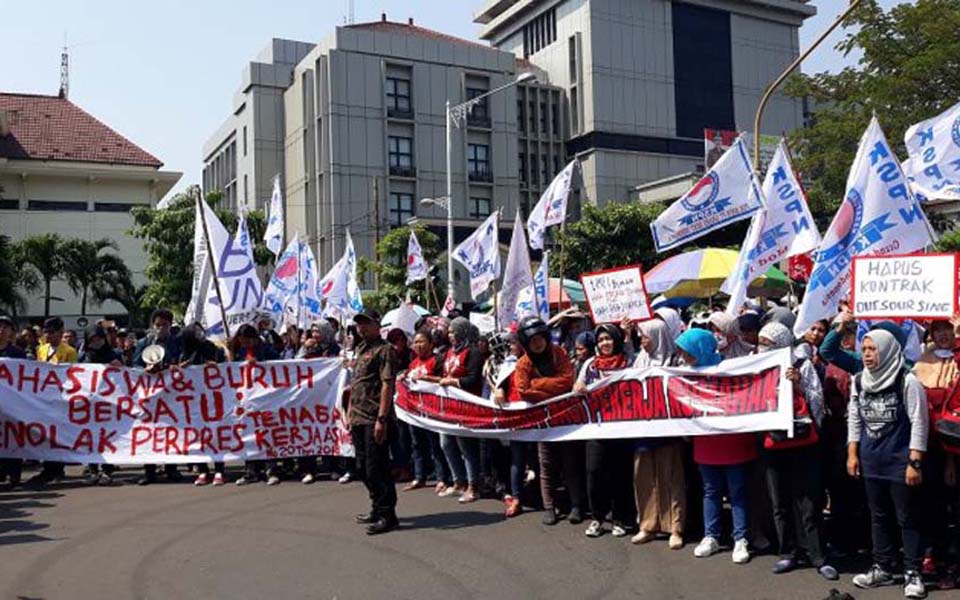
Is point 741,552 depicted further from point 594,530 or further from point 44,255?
point 44,255

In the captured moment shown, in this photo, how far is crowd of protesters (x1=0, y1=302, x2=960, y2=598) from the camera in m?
5.60

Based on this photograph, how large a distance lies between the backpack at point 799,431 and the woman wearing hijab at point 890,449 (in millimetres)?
337

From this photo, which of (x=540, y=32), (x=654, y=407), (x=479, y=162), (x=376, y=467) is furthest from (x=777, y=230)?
(x=540, y=32)

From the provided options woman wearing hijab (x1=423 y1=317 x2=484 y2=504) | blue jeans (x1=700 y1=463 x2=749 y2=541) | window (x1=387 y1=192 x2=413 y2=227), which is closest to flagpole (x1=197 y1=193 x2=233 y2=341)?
woman wearing hijab (x1=423 y1=317 x2=484 y2=504)

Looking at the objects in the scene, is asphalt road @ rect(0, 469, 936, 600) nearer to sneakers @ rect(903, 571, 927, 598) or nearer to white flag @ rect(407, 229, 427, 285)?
sneakers @ rect(903, 571, 927, 598)

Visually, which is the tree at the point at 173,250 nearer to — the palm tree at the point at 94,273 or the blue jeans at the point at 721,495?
the palm tree at the point at 94,273

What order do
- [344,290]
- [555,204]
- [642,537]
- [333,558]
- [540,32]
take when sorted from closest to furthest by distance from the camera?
[333,558] < [642,537] < [555,204] < [344,290] < [540,32]

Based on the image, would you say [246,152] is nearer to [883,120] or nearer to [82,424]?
[883,120]

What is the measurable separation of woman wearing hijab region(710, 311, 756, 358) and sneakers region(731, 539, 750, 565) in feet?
4.38

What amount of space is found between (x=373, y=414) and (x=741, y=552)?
3014 millimetres

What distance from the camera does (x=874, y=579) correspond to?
18.6ft

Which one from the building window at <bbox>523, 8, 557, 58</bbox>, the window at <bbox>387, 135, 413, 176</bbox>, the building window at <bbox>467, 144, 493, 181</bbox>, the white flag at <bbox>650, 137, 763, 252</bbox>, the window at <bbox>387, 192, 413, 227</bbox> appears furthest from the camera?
the building window at <bbox>523, 8, 557, 58</bbox>

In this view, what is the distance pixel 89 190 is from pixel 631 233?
25.6m

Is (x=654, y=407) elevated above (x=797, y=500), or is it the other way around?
(x=654, y=407)
